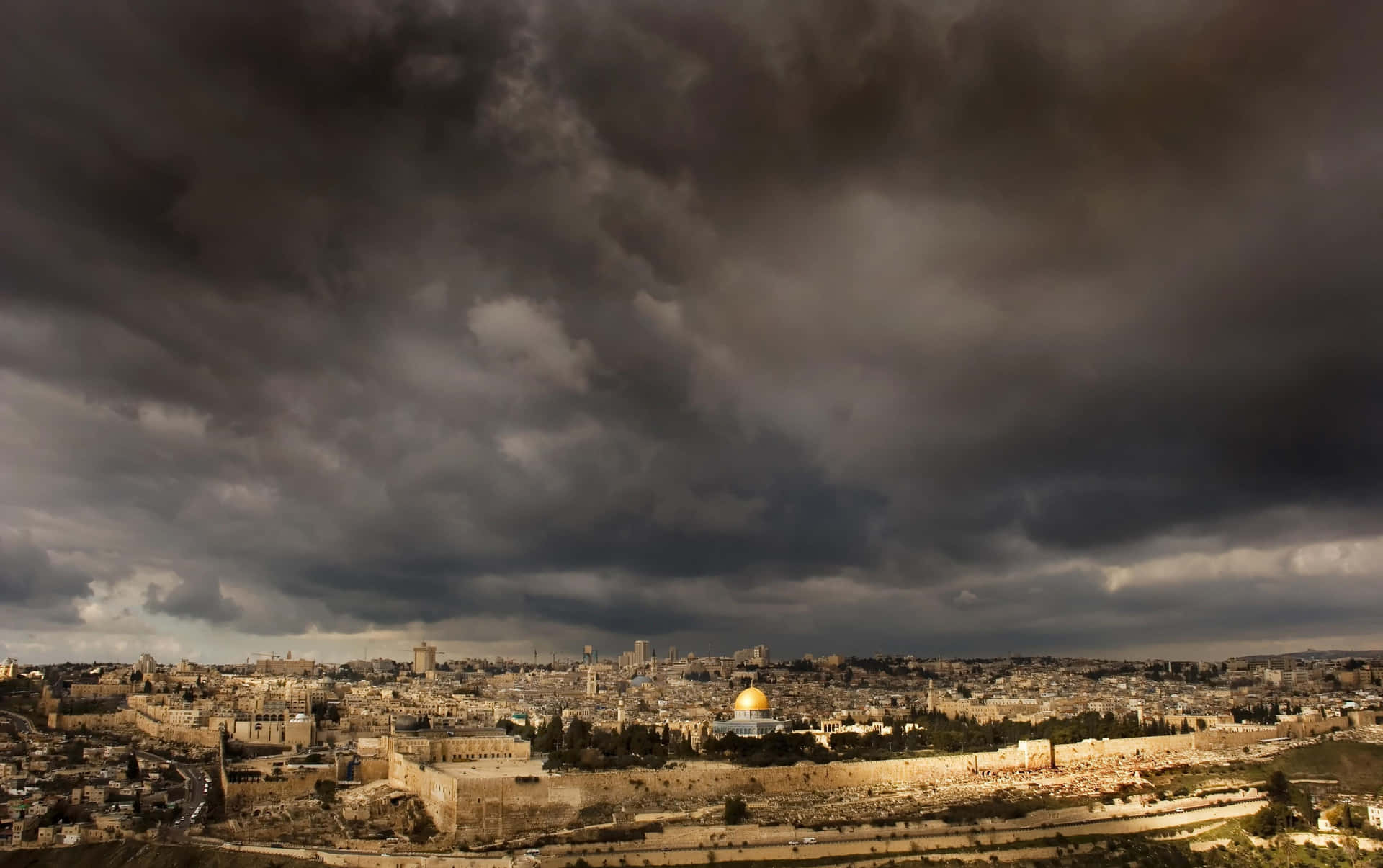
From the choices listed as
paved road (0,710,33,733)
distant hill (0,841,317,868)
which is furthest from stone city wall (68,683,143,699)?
distant hill (0,841,317,868)

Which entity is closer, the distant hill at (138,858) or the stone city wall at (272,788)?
the distant hill at (138,858)

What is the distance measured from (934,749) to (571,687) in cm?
8783

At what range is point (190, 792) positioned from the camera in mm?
51906

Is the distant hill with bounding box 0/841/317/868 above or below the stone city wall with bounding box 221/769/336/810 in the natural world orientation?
below

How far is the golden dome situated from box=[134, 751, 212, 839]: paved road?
33867 millimetres

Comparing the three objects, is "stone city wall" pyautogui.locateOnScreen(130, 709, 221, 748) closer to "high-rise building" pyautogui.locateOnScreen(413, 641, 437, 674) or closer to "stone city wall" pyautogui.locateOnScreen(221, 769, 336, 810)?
"stone city wall" pyautogui.locateOnScreen(221, 769, 336, 810)

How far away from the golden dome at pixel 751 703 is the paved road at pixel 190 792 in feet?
111

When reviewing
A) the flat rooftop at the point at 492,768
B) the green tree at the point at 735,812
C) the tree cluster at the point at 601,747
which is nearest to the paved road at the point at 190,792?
the flat rooftop at the point at 492,768

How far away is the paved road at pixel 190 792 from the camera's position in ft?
147

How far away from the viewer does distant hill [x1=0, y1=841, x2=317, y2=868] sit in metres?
37.8

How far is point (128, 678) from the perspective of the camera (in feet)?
352

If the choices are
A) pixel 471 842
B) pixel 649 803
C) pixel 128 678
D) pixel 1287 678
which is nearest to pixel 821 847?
pixel 649 803

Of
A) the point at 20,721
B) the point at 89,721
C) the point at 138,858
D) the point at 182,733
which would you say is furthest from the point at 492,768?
the point at 20,721

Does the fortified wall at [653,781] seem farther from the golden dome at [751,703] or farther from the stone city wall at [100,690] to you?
the stone city wall at [100,690]
